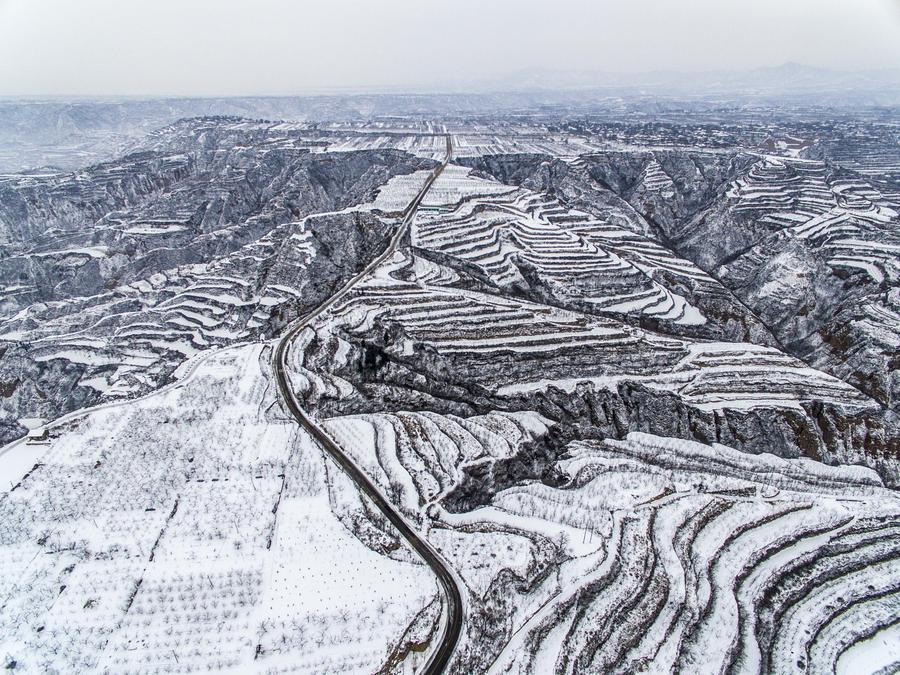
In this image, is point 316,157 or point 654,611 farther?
point 316,157

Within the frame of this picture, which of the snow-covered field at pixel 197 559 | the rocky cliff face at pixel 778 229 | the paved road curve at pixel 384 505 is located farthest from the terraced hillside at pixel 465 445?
the rocky cliff face at pixel 778 229

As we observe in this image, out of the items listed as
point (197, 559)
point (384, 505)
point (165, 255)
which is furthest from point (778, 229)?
point (165, 255)

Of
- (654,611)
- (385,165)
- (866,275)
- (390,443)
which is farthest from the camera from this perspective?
(385,165)

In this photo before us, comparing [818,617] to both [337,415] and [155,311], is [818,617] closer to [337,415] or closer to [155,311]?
[337,415]

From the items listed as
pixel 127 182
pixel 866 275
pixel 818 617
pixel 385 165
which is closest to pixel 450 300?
pixel 818 617

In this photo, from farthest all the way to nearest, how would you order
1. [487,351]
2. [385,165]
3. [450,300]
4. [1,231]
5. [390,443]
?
[385,165], [1,231], [450,300], [487,351], [390,443]

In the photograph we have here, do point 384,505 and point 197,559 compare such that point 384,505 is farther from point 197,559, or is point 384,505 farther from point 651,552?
point 651,552

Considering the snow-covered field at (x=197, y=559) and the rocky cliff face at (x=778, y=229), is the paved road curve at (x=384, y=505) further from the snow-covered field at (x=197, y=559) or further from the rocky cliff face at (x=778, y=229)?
the rocky cliff face at (x=778, y=229)
